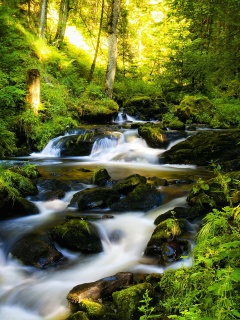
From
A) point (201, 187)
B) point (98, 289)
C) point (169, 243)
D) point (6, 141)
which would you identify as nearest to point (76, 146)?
point (6, 141)

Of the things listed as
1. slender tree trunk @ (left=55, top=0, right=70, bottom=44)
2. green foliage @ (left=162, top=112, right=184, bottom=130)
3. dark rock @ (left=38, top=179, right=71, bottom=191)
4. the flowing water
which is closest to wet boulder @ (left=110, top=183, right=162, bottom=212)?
the flowing water

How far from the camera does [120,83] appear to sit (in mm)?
23141

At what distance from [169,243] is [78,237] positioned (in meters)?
1.45

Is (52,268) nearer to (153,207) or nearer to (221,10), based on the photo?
(153,207)

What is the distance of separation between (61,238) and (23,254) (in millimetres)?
617

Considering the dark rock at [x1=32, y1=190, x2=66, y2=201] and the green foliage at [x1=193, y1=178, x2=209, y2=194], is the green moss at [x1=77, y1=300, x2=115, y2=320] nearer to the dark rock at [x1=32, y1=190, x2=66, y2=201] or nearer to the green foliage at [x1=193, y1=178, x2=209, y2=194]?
the green foliage at [x1=193, y1=178, x2=209, y2=194]

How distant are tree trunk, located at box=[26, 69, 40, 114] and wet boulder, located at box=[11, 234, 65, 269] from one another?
8.00 m

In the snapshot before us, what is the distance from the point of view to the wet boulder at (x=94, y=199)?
6.35 m

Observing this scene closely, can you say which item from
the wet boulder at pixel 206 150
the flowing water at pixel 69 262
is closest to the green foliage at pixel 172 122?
the wet boulder at pixel 206 150

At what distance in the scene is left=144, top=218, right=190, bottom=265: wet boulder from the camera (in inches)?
175

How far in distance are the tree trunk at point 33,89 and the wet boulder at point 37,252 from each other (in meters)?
8.00

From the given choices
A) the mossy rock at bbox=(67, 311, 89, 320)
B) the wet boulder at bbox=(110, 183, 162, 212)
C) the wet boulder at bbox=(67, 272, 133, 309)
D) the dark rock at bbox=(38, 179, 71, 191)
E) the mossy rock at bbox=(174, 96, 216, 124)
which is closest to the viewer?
the mossy rock at bbox=(67, 311, 89, 320)

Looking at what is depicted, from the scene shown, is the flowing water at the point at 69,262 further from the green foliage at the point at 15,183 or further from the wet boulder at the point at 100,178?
the green foliage at the point at 15,183

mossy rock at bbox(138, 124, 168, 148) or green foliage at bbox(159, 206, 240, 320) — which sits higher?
mossy rock at bbox(138, 124, 168, 148)
